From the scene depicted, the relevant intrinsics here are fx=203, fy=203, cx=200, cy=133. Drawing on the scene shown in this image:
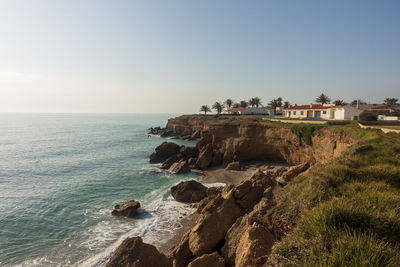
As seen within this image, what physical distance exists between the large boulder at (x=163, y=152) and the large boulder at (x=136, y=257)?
31129 millimetres

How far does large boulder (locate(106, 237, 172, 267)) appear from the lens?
9172mm

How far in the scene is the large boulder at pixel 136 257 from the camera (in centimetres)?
917

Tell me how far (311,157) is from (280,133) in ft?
20.5

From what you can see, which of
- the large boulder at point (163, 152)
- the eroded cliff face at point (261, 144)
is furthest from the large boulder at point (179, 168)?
the large boulder at point (163, 152)

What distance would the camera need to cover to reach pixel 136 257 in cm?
936

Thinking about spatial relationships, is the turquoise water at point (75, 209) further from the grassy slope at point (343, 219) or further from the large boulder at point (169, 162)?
the grassy slope at point (343, 219)

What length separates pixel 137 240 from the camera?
1006cm

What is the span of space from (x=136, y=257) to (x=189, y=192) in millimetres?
13003

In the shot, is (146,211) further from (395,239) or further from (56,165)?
(56,165)

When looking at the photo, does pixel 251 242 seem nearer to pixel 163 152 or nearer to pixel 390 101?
pixel 163 152

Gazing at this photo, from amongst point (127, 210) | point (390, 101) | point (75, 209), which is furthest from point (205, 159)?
point (390, 101)

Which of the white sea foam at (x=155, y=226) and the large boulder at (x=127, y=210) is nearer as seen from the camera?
the white sea foam at (x=155, y=226)

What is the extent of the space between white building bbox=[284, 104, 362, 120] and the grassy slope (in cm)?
3925

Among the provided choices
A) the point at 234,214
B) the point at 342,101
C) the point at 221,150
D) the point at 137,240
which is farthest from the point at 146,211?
the point at 342,101
